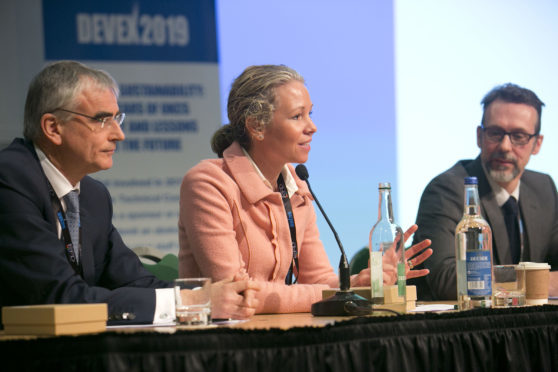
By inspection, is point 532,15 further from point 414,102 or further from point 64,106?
point 64,106

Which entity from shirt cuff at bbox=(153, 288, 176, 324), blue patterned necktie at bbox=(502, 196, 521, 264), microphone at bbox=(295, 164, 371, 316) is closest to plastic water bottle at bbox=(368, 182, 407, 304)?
microphone at bbox=(295, 164, 371, 316)

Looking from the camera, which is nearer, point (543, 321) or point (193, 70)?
point (543, 321)

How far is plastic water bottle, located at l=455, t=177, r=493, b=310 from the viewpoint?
6.15 feet

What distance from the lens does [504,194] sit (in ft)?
10.6

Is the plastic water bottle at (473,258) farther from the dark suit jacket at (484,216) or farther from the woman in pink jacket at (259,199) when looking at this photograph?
the dark suit jacket at (484,216)

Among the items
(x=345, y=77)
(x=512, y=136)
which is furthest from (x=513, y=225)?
(x=345, y=77)

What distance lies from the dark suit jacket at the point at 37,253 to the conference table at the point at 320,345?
0.22 metres

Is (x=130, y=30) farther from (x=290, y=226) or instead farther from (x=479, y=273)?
(x=479, y=273)

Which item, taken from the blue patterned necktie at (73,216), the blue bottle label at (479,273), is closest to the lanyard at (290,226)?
the blue patterned necktie at (73,216)

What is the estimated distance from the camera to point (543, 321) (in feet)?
5.95

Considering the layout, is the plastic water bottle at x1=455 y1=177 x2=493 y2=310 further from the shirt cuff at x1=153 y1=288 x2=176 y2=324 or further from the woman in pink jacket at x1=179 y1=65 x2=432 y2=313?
the shirt cuff at x1=153 y1=288 x2=176 y2=324

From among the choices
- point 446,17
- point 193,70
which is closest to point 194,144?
point 193,70

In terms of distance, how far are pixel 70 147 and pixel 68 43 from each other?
7.33 feet

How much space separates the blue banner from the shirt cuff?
2794mm
